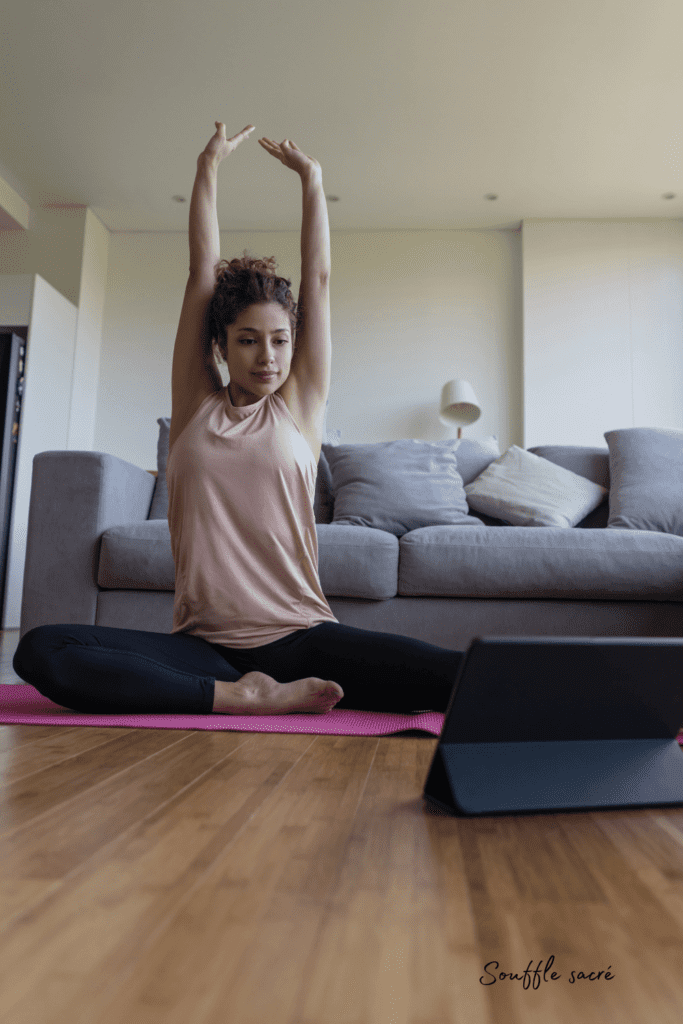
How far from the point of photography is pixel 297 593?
159cm

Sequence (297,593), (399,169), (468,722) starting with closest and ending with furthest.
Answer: (468,722) → (297,593) → (399,169)

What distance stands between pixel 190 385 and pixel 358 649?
0.72 meters

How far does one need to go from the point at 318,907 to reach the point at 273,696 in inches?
35.6

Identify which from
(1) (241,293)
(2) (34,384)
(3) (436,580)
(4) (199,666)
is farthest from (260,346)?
(2) (34,384)

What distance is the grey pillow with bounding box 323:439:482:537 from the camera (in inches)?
106

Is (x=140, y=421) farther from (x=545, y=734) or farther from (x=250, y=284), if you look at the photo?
(x=545, y=734)

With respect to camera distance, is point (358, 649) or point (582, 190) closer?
point (358, 649)

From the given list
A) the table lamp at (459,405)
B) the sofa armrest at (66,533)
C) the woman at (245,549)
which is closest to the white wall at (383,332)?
the table lamp at (459,405)

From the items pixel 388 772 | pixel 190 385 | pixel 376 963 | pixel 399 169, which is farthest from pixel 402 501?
pixel 399 169

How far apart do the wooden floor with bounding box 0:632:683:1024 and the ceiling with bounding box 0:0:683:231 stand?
14.3ft

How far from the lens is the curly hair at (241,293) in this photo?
168 cm

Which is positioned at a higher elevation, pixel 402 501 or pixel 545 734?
pixel 402 501

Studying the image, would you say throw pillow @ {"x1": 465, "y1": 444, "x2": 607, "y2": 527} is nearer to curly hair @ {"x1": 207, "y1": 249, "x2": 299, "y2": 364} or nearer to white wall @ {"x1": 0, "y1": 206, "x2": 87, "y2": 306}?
curly hair @ {"x1": 207, "y1": 249, "x2": 299, "y2": 364}

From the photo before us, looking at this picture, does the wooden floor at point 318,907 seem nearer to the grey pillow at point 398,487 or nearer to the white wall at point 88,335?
the grey pillow at point 398,487
